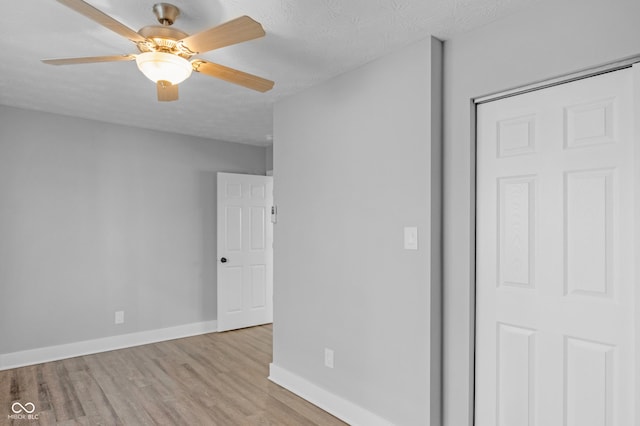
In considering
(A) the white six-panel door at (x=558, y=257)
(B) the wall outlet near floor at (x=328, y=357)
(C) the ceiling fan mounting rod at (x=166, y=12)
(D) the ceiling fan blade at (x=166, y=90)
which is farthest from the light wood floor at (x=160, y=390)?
(C) the ceiling fan mounting rod at (x=166, y=12)

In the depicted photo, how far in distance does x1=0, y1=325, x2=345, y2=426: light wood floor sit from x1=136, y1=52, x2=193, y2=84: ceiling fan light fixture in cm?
228

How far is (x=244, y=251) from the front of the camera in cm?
532

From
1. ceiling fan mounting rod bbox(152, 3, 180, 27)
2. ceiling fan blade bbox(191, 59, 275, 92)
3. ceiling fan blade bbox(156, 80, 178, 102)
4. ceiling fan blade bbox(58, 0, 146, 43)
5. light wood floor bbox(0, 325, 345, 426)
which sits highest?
ceiling fan mounting rod bbox(152, 3, 180, 27)

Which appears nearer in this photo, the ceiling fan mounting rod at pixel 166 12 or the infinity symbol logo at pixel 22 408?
the ceiling fan mounting rod at pixel 166 12

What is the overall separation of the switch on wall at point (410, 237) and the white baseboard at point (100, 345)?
11.4 ft

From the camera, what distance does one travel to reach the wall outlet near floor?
3012 mm

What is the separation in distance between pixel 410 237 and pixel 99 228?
11.4ft

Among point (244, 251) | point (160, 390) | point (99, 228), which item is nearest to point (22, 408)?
point (160, 390)

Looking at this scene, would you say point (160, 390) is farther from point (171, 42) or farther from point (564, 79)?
point (564, 79)

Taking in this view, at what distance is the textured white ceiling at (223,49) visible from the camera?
6.72 ft

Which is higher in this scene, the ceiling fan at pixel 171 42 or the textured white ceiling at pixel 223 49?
the textured white ceiling at pixel 223 49

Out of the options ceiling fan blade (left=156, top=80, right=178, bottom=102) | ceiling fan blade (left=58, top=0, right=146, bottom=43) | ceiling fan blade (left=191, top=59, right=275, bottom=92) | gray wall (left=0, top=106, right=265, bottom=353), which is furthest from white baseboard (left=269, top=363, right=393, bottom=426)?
ceiling fan blade (left=58, top=0, right=146, bottom=43)

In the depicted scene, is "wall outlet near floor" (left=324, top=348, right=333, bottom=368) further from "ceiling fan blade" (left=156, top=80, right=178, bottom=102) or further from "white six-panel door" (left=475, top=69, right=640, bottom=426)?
"ceiling fan blade" (left=156, top=80, right=178, bottom=102)

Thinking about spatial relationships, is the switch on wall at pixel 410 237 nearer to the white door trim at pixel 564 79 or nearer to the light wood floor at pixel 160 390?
the white door trim at pixel 564 79
